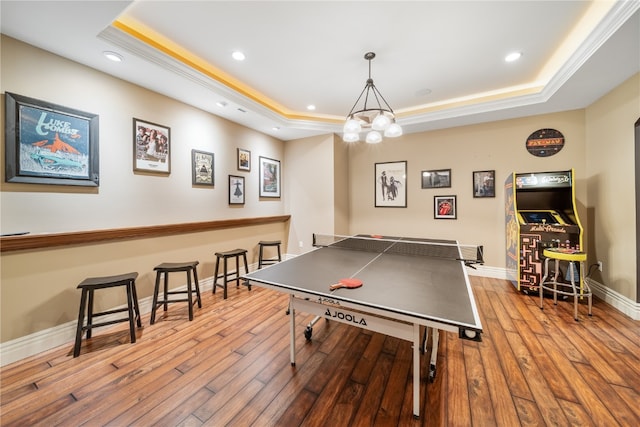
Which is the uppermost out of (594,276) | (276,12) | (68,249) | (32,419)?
(276,12)

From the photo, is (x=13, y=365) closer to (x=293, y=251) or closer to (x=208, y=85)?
(x=208, y=85)

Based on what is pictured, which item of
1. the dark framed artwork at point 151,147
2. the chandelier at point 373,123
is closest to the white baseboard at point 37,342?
the dark framed artwork at point 151,147

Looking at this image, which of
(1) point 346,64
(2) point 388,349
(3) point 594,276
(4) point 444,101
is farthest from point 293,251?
(3) point 594,276

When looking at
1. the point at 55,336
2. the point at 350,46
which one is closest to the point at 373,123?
the point at 350,46

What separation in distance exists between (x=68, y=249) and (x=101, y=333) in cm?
93

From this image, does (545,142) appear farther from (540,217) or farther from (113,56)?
(113,56)

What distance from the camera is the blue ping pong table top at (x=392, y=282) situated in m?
1.26

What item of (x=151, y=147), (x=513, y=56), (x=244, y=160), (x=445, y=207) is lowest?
(x=445, y=207)

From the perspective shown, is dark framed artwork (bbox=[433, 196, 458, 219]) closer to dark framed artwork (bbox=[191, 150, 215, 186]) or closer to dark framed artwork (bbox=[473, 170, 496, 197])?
dark framed artwork (bbox=[473, 170, 496, 197])

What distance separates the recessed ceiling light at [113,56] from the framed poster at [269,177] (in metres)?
2.59

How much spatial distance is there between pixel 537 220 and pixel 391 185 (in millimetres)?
2386

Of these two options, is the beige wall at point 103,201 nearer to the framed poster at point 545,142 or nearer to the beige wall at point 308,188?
the beige wall at point 308,188

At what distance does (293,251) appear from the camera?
5.37 m

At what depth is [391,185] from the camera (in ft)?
16.5
